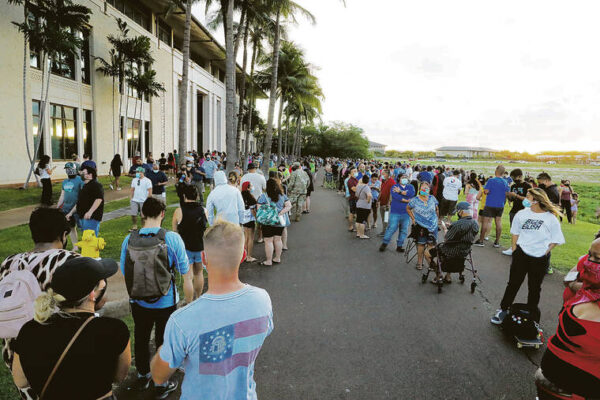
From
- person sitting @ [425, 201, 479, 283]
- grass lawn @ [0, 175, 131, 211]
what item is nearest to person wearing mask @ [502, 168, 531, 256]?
person sitting @ [425, 201, 479, 283]

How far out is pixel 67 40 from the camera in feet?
44.8

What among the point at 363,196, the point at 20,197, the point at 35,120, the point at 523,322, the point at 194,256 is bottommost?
the point at 523,322

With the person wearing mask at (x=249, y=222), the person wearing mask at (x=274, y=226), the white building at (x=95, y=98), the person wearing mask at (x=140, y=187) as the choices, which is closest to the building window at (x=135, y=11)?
the white building at (x=95, y=98)

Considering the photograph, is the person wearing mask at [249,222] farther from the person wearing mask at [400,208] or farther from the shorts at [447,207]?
the shorts at [447,207]

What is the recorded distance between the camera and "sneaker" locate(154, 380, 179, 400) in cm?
322

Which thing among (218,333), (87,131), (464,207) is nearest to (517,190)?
(464,207)

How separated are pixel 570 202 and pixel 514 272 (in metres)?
14.3

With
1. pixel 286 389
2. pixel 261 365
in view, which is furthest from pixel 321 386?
pixel 261 365

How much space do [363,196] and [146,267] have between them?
24.8 feet

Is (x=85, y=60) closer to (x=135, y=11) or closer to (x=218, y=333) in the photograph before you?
(x=135, y=11)

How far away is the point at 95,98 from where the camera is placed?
20.1 m

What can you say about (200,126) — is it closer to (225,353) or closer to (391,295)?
(391,295)

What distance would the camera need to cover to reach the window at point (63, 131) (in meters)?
17.5

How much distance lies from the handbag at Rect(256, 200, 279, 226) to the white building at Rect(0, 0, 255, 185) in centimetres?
1382
